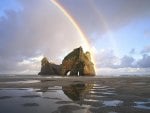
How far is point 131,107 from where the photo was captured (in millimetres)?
23578

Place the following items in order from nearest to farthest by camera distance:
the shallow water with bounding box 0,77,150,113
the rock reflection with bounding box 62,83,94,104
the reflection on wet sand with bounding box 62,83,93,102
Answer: the shallow water with bounding box 0,77,150,113
the rock reflection with bounding box 62,83,94,104
the reflection on wet sand with bounding box 62,83,93,102

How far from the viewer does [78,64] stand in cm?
14750

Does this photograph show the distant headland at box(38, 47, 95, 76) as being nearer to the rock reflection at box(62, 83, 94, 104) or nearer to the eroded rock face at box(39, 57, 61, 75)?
the eroded rock face at box(39, 57, 61, 75)

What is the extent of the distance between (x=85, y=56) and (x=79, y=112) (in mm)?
131476

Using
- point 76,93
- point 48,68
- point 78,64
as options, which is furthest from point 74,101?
point 48,68

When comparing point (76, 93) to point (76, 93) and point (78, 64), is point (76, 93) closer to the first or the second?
point (76, 93)

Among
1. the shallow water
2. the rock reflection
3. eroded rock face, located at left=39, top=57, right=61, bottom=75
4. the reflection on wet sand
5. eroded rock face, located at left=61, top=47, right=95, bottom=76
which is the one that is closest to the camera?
the shallow water

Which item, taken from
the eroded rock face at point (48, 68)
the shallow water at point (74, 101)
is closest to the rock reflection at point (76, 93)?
the shallow water at point (74, 101)

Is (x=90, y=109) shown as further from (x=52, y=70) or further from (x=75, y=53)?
(x=52, y=70)

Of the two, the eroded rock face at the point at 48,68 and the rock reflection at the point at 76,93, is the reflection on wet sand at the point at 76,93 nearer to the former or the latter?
the rock reflection at the point at 76,93

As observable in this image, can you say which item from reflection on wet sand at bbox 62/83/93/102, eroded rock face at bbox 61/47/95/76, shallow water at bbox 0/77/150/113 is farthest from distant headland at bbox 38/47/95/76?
A: shallow water at bbox 0/77/150/113

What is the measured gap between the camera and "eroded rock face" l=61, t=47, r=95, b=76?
146900mm

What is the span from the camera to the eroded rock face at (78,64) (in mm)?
146900

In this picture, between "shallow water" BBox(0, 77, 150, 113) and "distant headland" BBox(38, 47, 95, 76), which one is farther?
"distant headland" BBox(38, 47, 95, 76)
